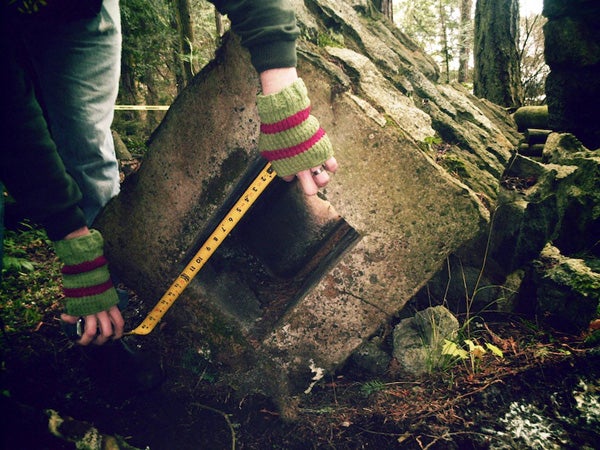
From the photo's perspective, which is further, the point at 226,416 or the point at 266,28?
the point at 226,416

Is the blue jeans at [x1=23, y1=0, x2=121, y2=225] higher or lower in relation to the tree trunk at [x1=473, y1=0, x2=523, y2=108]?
lower

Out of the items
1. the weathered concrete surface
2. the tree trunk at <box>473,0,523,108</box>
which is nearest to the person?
the weathered concrete surface

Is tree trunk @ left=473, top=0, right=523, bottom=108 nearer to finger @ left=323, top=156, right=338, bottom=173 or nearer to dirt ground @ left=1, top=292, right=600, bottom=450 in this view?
dirt ground @ left=1, top=292, right=600, bottom=450

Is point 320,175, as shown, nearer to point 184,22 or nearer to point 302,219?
point 302,219

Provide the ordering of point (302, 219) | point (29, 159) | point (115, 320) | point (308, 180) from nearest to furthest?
point (29, 159), point (308, 180), point (115, 320), point (302, 219)

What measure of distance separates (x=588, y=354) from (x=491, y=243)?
2.90 ft

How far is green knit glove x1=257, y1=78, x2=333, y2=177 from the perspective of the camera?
133cm

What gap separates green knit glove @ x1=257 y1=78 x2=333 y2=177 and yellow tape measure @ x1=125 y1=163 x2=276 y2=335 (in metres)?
0.44

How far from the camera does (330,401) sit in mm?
1971

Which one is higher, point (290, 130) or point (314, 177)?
point (290, 130)

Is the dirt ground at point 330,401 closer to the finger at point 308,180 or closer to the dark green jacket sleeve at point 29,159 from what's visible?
the dark green jacket sleeve at point 29,159

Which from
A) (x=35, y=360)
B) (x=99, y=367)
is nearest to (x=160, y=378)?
(x=99, y=367)

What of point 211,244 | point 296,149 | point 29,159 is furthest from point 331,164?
point 29,159

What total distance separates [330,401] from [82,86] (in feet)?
7.25
